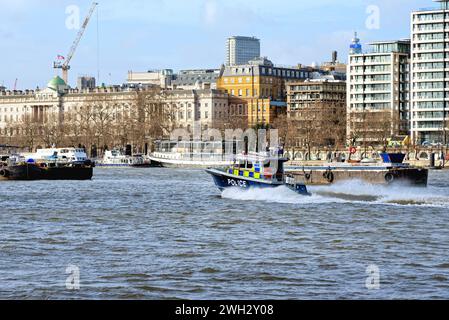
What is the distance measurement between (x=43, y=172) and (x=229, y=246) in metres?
59.2

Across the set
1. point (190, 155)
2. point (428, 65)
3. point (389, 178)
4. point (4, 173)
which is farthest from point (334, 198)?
point (428, 65)

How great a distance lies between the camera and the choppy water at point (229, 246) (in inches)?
998

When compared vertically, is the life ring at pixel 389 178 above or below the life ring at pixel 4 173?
above

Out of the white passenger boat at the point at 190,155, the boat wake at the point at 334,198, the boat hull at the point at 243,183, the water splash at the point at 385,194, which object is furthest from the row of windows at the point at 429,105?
the boat hull at the point at 243,183

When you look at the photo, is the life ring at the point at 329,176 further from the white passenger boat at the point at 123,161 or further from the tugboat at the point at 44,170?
the white passenger boat at the point at 123,161

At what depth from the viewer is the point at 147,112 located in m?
186

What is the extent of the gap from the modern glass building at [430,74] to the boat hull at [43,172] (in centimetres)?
7879

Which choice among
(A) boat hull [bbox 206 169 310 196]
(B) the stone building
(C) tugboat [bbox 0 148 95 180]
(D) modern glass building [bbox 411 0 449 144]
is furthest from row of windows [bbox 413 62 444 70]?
(A) boat hull [bbox 206 169 310 196]

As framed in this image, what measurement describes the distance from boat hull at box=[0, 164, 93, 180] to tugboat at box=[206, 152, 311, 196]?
35327 mm

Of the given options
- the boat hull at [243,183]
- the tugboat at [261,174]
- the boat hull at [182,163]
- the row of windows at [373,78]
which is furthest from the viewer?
the row of windows at [373,78]

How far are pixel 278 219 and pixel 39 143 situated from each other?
489 ft

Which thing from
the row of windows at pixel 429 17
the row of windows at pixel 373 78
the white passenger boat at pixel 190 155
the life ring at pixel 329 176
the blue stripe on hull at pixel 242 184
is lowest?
the white passenger boat at pixel 190 155
